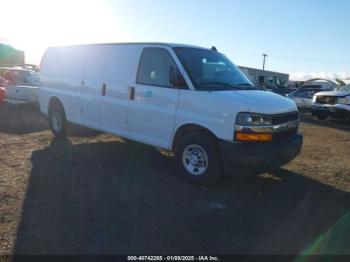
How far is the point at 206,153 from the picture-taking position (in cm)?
574

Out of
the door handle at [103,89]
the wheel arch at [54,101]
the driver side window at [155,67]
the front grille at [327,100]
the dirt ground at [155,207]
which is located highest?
the driver side window at [155,67]

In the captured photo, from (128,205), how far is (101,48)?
391 centimetres

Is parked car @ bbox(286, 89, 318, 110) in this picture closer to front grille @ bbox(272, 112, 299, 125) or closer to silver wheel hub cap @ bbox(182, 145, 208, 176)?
front grille @ bbox(272, 112, 299, 125)

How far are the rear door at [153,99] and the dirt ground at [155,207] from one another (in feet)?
2.23

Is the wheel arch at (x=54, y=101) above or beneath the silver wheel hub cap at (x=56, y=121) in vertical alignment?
above

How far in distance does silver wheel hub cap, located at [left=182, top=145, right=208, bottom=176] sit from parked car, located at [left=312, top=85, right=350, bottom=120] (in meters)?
10.7

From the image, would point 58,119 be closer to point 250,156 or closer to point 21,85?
point 250,156

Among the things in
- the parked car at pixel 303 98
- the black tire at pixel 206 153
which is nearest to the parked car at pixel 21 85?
the black tire at pixel 206 153

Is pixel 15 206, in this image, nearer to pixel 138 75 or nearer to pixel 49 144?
pixel 138 75

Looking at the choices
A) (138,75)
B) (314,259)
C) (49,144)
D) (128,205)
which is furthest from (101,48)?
(314,259)

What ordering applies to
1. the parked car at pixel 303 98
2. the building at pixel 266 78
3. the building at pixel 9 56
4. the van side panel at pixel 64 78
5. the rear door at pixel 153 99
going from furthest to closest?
the building at pixel 9 56 < the building at pixel 266 78 < the parked car at pixel 303 98 < the van side panel at pixel 64 78 < the rear door at pixel 153 99

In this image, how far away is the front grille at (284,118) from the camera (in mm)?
5588

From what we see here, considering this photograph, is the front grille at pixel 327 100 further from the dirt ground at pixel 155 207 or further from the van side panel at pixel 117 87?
the van side panel at pixel 117 87

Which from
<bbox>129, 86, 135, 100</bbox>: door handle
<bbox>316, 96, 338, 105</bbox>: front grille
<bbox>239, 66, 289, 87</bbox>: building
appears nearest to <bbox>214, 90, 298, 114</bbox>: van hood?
<bbox>129, 86, 135, 100</bbox>: door handle
